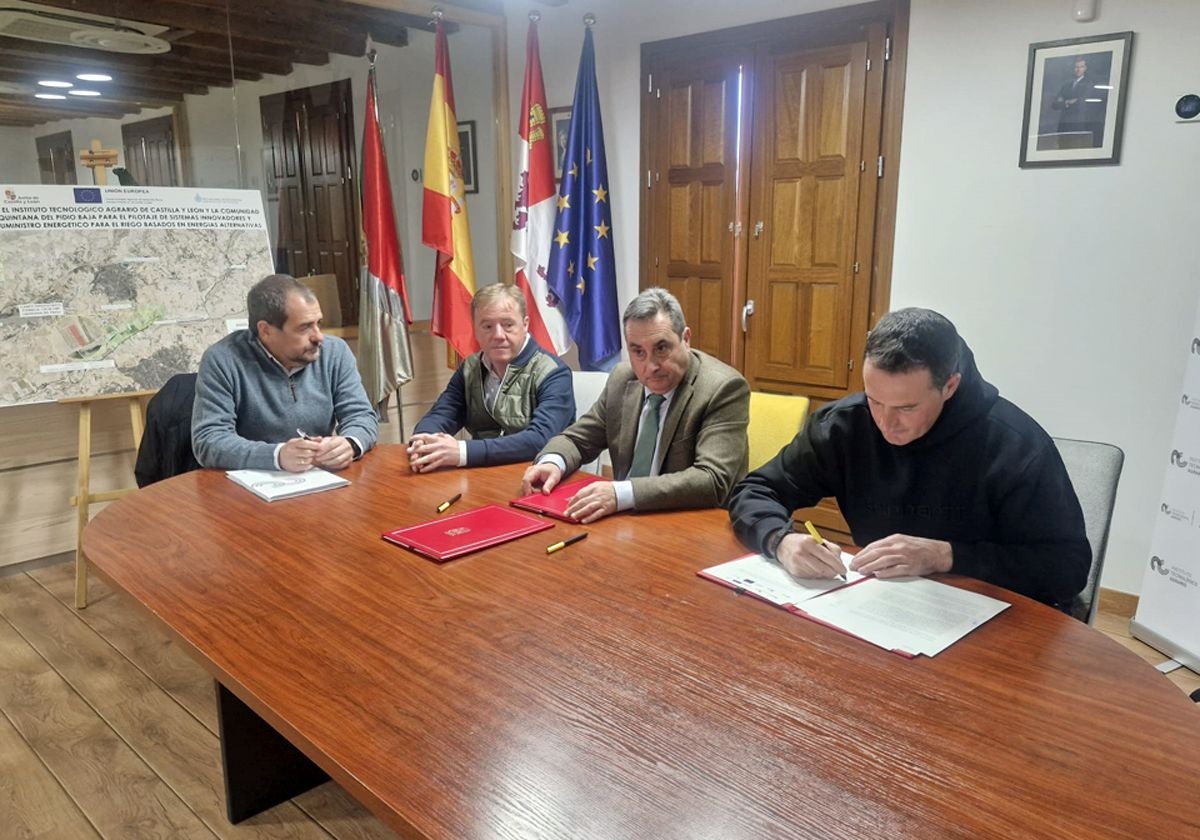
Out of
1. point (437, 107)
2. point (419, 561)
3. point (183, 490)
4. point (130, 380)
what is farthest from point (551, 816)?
point (437, 107)

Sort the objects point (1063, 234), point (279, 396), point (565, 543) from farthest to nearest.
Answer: point (1063, 234)
point (279, 396)
point (565, 543)

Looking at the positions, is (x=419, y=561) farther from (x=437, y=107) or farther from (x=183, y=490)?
(x=437, y=107)

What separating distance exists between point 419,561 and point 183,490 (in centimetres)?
85

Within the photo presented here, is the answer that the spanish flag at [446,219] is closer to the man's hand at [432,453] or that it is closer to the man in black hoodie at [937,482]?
the man's hand at [432,453]

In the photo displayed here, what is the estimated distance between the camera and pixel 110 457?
3371 mm

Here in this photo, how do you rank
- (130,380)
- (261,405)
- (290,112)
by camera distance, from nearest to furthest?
(261,405) → (130,380) → (290,112)

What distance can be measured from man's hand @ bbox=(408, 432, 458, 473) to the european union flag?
1813 millimetres

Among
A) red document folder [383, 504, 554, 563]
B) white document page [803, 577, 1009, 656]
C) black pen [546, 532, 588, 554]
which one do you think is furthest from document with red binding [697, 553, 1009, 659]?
red document folder [383, 504, 554, 563]

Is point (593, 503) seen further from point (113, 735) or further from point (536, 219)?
point (536, 219)

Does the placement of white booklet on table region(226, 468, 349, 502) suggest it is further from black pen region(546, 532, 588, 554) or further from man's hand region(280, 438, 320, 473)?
black pen region(546, 532, 588, 554)

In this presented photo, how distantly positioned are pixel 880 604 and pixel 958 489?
0.33m

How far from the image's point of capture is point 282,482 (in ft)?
6.65

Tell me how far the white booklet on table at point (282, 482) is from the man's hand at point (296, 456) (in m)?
0.02

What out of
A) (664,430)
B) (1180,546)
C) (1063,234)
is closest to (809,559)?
(664,430)
